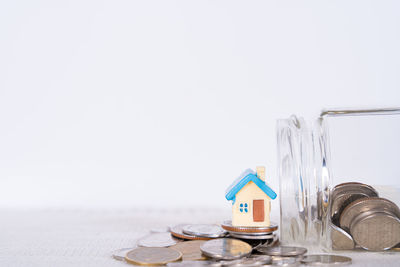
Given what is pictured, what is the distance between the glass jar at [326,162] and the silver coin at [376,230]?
8cm

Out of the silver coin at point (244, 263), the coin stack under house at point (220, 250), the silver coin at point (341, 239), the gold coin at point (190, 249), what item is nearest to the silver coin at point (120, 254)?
the coin stack under house at point (220, 250)

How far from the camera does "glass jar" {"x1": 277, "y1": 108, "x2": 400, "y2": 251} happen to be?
1291mm

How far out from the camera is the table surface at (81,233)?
4.18 feet

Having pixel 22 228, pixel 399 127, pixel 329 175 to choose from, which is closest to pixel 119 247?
pixel 22 228

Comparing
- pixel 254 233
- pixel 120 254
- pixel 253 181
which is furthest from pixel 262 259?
pixel 120 254

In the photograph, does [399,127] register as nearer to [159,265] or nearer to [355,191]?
[355,191]

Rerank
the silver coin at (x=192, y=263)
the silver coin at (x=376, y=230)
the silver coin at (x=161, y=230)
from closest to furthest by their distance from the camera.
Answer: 1. the silver coin at (x=192, y=263)
2. the silver coin at (x=376, y=230)
3. the silver coin at (x=161, y=230)

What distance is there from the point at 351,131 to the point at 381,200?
24 centimetres

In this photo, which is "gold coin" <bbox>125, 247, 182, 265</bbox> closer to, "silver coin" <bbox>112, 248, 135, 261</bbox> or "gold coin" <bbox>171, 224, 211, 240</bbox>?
"silver coin" <bbox>112, 248, 135, 261</bbox>

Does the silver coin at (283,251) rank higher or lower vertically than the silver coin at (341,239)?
lower

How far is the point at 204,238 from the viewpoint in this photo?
4.61ft

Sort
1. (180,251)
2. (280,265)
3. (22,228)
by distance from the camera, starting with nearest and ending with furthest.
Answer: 1. (280,265)
2. (180,251)
3. (22,228)

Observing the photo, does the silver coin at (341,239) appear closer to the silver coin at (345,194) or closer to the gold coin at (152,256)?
the silver coin at (345,194)

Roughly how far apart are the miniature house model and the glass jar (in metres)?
0.08
